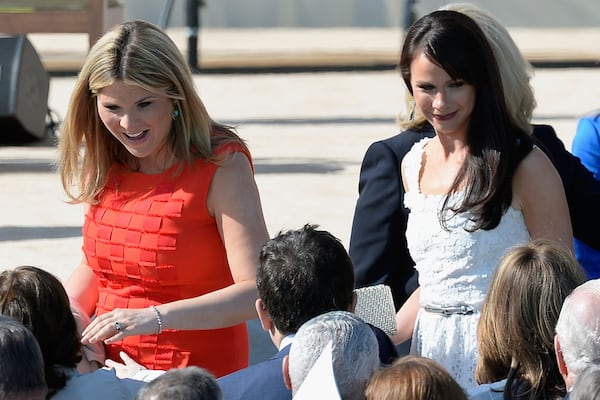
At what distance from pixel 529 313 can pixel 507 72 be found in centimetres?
134

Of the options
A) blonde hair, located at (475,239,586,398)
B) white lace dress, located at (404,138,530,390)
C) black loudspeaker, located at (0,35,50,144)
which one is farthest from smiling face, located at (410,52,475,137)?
black loudspeaker, located at (0,35,50,144)

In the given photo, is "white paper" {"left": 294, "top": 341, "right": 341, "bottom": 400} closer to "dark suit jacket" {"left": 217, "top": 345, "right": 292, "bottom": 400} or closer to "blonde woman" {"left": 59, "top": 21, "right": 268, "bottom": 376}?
"dark suit jacket" {"left": 217, "top": 345, "right": 292, "bottom": 400}

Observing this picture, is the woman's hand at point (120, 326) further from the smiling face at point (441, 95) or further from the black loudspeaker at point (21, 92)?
the black loudspeaker at point (21, 92)

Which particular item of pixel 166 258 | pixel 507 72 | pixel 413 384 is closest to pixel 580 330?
pixel 413 384

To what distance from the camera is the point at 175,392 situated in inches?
93.5

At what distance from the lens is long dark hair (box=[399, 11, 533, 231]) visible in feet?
11.3

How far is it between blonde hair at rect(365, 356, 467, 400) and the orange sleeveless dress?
108 centimetres

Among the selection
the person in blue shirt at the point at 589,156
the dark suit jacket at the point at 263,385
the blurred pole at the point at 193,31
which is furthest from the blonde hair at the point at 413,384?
the blurred pole at the point at 193,31

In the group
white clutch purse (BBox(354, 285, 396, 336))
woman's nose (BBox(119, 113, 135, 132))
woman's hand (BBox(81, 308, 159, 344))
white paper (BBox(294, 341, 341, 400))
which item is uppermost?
woman's nose (BBox(119, 113, 135, 132))

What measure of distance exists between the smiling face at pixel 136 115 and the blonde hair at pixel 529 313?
3.55ft

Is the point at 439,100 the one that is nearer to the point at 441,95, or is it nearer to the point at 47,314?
the point at 441,95

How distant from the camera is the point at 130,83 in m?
3.44

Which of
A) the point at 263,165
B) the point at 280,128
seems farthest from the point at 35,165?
the point at 280,128

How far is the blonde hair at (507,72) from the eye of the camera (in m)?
3.93
